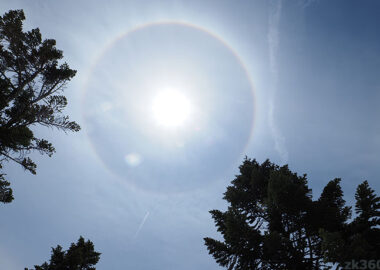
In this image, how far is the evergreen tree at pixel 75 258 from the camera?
1315cm

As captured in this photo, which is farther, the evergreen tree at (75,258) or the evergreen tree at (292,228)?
the evergreen tree at (75,258)

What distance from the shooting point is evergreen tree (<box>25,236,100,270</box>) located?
1315 cm

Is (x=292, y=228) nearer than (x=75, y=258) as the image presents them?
Yes

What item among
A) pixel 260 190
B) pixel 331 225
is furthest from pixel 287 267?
pixel 260 190

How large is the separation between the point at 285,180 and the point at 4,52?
1722 cm

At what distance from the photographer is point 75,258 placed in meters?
13.2

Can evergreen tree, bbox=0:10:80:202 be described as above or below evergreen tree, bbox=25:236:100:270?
above

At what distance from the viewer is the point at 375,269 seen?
5.73 meters

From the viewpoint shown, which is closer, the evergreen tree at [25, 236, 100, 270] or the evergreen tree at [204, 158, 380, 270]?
the evergreen tree at [204, 158, 380, 270]

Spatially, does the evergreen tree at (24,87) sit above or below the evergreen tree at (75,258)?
above

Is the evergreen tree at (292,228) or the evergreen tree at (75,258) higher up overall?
the evergreen tree at (292,228)

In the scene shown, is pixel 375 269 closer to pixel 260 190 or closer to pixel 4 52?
pixel 260 190

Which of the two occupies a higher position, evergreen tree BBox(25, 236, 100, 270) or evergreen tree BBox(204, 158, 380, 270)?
evergreen tree BBox(204, 158, 380, 270)

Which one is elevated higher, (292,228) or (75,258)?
(292,228)
